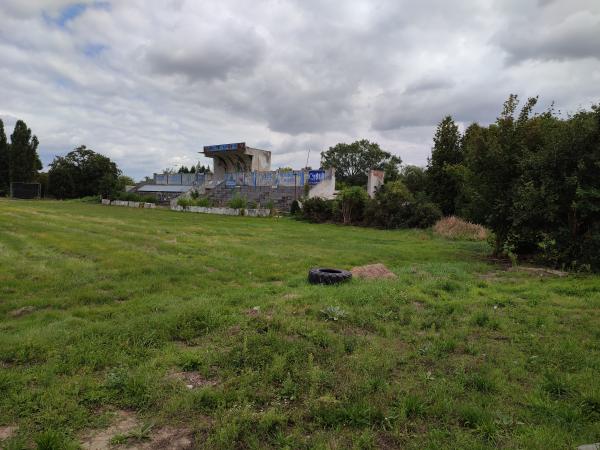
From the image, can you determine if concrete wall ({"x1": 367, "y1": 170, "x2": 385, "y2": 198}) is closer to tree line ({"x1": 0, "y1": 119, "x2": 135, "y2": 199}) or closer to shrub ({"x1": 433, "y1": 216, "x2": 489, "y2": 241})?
shrub ({"x1": 433, "y1": 216, "x2": 489, "y2": 241})

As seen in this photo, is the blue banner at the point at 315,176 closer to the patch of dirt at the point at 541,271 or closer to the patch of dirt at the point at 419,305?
the patch of dirt at the point at 541,271

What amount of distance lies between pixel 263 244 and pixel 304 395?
10.9m

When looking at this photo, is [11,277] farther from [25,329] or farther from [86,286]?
[25,329]

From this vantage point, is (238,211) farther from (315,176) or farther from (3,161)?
(3,161)

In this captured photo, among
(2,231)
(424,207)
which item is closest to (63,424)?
(2,231)

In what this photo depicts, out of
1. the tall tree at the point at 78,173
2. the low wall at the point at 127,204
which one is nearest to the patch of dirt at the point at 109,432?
the low wall at the point at 127,204

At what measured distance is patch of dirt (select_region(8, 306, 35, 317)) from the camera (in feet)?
18.9

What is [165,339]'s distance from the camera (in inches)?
190

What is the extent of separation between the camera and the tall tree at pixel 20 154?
178 feet

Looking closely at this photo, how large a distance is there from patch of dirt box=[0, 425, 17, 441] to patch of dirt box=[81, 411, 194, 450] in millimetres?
546

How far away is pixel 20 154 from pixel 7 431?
63.8 metres

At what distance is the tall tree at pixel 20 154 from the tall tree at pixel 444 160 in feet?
176

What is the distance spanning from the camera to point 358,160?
69.8m

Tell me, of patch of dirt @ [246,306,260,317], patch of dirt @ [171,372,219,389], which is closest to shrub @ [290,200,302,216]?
patch of dirt @ [246,306,260,317]
